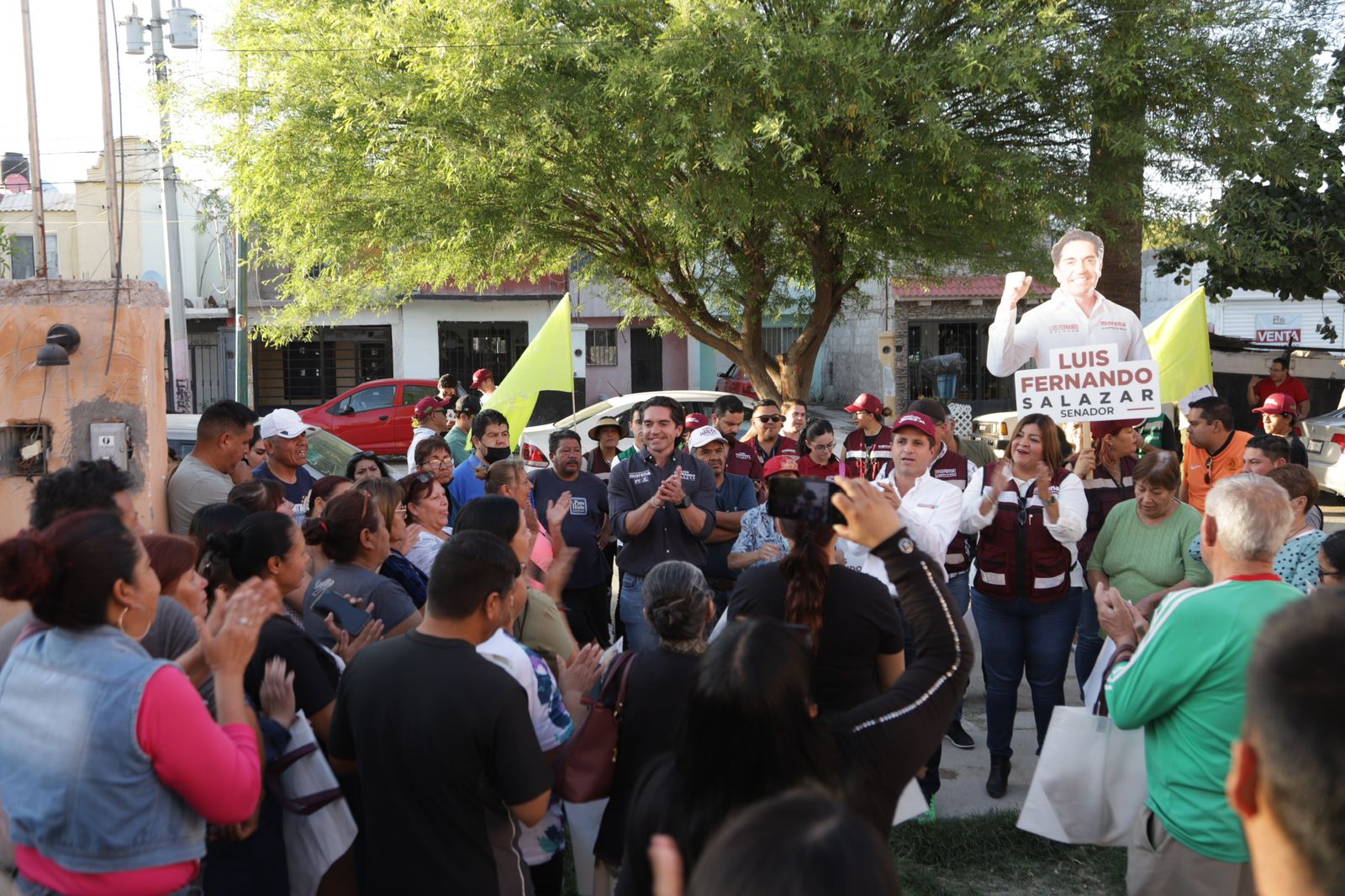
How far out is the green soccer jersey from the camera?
2896 mm

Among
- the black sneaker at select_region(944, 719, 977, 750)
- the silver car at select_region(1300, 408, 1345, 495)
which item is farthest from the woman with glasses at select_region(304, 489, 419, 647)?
the silver car at select_region(1300, 408, 1345, 495)

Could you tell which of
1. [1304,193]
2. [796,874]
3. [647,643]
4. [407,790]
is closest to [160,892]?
[407,790]

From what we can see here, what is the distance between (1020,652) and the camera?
5672 mm

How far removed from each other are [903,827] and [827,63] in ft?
26.6

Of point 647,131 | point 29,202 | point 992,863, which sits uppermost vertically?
point 29,202

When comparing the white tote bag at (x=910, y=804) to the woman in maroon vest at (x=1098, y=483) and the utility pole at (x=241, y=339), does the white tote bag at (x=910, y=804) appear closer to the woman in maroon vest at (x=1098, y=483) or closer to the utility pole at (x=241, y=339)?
the woman in maroon vest at (x=1098, y=483)

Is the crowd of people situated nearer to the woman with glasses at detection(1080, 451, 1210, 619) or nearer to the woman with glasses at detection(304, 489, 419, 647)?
the woman with glasses at detection(304, 489, 419, 647)

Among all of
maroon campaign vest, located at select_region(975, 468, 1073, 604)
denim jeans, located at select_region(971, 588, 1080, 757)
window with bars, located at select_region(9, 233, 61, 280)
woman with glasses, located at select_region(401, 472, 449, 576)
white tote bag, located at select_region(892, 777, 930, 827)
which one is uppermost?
window with bars, located at select_region(9, 233, 61, 280)

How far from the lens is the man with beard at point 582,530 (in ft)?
21.3

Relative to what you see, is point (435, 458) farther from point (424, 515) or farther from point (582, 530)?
point (424, 515)

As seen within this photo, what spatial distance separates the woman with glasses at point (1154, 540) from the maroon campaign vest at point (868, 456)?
78.1 inches

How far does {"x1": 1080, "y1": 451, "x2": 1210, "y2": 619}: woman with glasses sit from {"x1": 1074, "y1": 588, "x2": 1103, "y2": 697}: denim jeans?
48 centimetres

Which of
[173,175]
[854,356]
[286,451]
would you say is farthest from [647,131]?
[854,356]

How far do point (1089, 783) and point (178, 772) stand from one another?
2.83 m
